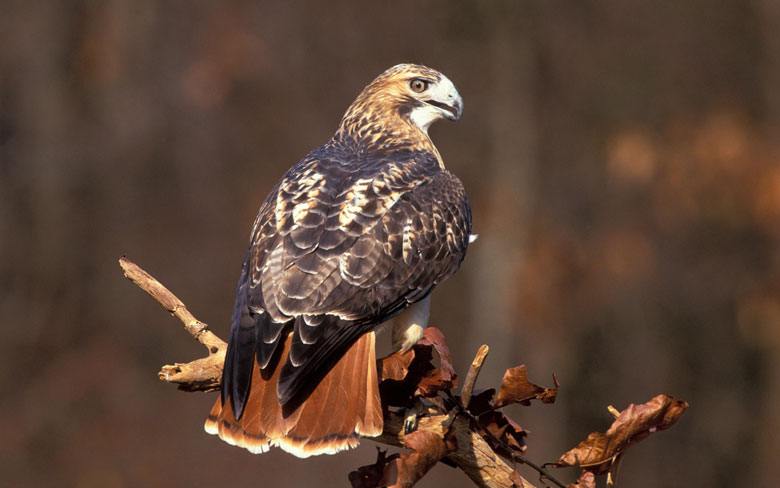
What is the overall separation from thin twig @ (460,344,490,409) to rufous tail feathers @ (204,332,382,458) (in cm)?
32

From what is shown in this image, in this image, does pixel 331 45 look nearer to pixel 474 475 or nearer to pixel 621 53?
pixel 621 53

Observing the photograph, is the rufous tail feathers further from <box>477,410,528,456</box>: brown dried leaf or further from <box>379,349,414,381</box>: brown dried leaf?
<box>477,410,528,456</box>: brown dried leaf

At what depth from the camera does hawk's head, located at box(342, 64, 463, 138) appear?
19.5 ft

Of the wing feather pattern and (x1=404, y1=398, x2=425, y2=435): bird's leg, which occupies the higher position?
the wing feather pattern

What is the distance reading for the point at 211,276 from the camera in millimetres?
13703

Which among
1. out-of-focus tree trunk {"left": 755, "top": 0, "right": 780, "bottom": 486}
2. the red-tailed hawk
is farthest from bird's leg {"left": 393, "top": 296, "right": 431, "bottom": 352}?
out-of-focus tree trunk {"left": 755, "top": 0, "right": 780, "bottom": 486}

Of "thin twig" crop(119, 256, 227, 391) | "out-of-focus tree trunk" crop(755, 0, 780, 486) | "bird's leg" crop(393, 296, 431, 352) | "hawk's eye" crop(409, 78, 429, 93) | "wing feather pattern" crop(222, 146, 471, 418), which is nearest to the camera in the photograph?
"wing feather pattern" crop(222, 146, 471, 418)

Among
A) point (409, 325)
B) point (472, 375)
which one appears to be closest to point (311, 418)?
point (472, 375)

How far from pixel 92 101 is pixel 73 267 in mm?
1712

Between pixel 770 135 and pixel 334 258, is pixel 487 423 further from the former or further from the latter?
pixel 770 135

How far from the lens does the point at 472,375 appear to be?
3.95 metres

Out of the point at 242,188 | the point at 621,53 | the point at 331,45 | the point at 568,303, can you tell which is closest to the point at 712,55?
the point at 621,53

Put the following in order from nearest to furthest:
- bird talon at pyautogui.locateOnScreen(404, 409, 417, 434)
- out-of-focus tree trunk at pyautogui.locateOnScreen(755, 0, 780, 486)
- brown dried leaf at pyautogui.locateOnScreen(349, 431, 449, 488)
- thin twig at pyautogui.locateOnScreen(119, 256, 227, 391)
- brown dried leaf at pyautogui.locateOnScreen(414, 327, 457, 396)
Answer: brown dried leaf at pyautogui.locateOnScreen(349, 431, 449, 488)
brown dried leaf at pyautogui.locateOnScreen(414, 327, 457, 396)
bird talon at pyautogui.locateOnScreen(404, 409, 417, 434)
thin twig at pyautogui.locateOnScreen(119, 256, 227, 391)
out-of-focus tree trunk at pyautogui.locateOnScreen(755, 0, 780, 486)

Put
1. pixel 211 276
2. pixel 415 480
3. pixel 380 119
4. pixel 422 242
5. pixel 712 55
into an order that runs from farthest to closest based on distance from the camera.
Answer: pixel 712 55
pixel 211 276
pixel 380 119
pixel 422 242
pixel 415 480
